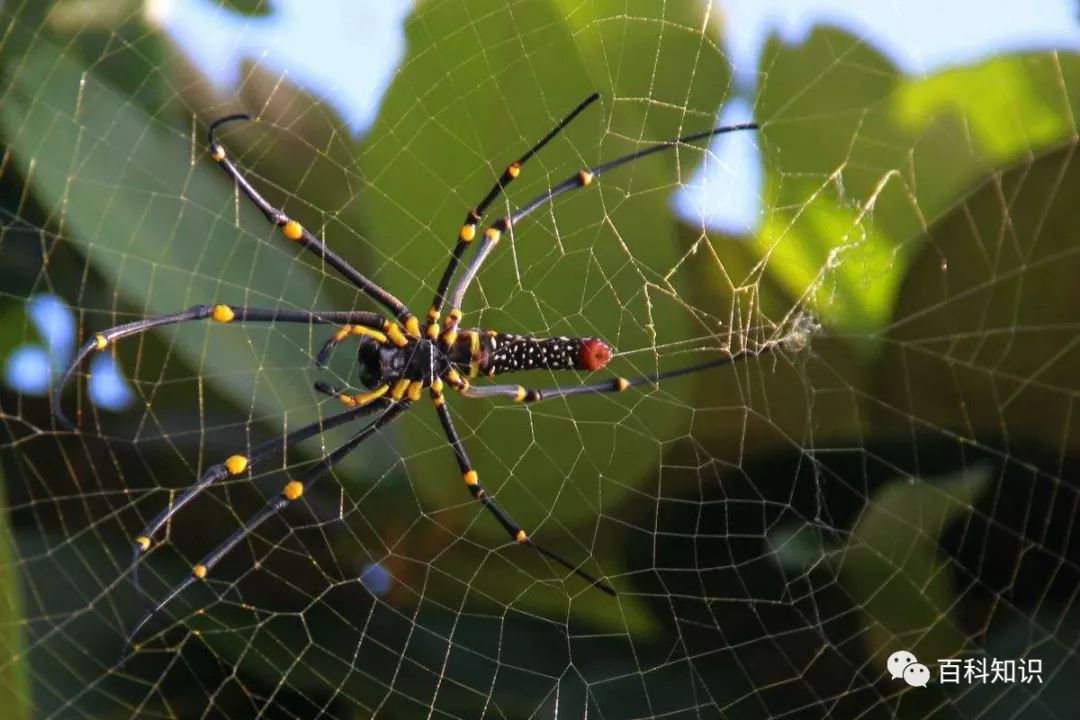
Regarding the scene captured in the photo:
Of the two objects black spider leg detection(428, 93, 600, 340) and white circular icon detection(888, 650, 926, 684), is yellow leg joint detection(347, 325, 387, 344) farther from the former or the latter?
white circular icon detection(888, 650, 926, 684)

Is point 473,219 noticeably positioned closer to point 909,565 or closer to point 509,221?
point 509,221

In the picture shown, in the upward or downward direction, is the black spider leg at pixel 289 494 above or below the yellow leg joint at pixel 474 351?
below

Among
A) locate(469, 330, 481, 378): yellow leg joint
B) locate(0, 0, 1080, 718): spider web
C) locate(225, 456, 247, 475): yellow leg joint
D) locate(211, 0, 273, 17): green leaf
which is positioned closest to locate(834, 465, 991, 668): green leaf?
locate(0, 0, 1080, 718): spider web

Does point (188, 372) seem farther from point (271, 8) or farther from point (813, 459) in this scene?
point (813, 459)

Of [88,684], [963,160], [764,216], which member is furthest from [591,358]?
[88,684]

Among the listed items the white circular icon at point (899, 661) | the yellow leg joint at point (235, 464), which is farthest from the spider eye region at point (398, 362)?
the white circular icon at point (899, 661)

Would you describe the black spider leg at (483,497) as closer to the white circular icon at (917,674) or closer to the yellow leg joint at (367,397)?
the yellow leg joint at (367,397)
